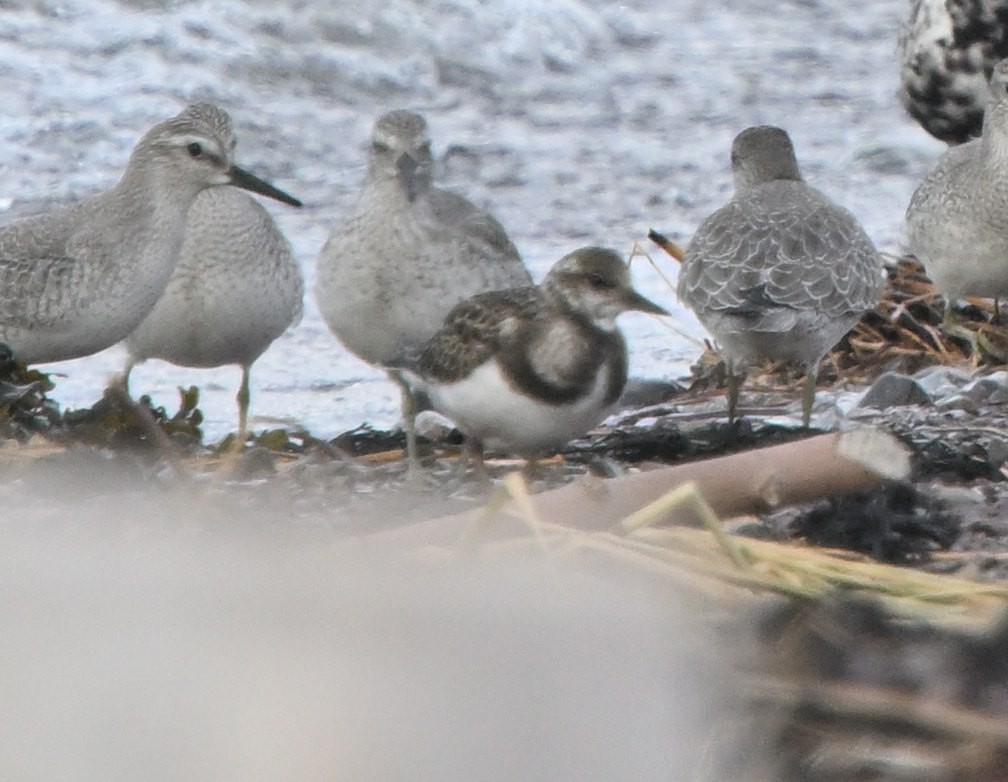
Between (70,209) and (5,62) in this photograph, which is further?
(5,62)

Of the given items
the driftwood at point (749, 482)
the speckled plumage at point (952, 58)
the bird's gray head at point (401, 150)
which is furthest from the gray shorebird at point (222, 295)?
the driftwood at point (749, 482)

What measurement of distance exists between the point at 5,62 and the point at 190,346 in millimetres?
4806

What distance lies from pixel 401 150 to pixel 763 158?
4.08 feet

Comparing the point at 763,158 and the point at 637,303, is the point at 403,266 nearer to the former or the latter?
the point at 637,303

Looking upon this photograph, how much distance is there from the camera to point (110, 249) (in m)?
5.09

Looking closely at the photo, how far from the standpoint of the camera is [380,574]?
1344 mm

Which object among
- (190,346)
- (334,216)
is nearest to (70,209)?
(190,346)

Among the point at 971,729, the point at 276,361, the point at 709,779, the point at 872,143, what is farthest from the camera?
the point at 872,143

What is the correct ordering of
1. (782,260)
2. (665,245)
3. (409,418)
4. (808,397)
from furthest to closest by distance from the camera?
1. (665,245)
2. (782,260)
3. (808,397)
4. (409,418)

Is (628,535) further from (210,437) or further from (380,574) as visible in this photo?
(210,437)

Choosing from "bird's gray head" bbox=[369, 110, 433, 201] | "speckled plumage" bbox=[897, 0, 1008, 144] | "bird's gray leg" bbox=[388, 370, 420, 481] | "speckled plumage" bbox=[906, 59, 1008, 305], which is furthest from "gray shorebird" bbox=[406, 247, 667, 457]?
"speckled plumage" bbox=[897, 0, 1008, 144]

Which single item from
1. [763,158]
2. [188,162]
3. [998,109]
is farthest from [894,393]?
[188,162]

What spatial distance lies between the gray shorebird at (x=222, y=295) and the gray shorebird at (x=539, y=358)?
987mm

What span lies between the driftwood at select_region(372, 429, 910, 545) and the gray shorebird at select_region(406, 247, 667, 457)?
1767mm
